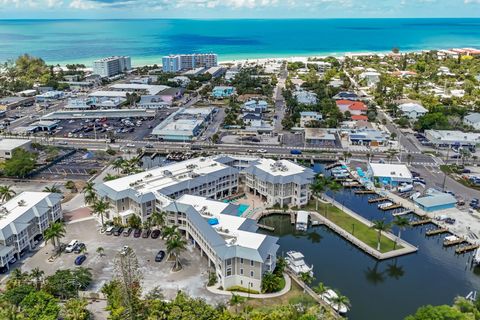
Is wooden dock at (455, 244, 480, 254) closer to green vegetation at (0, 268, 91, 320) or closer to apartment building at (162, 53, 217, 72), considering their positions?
green vegetation at (0, 268, 91, 320)

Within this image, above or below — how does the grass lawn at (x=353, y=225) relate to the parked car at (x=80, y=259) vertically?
below

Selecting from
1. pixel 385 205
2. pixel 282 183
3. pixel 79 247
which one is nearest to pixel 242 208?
pixel 282 183

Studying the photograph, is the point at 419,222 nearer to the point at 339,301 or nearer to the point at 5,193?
the point at 339,301

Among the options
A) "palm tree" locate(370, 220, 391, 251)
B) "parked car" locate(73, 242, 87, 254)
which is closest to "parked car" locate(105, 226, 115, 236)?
"parked car" locate(73, 242, 87, 254)

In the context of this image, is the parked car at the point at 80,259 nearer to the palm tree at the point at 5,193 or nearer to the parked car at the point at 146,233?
the parked car at the point at 146,233

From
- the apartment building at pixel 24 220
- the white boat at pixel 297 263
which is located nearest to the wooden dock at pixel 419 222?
the white boat at pixel 297 263

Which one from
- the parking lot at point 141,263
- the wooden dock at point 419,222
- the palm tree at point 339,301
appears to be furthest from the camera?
the wooden dock at point 419,222

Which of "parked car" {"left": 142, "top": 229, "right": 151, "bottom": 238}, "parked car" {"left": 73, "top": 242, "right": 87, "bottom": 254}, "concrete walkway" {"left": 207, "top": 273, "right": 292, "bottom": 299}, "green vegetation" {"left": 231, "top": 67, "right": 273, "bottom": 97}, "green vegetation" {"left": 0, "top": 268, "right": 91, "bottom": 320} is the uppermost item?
"green vegetation" {"left": 231, "top": 67, "right": 273, "bottom": 97}
